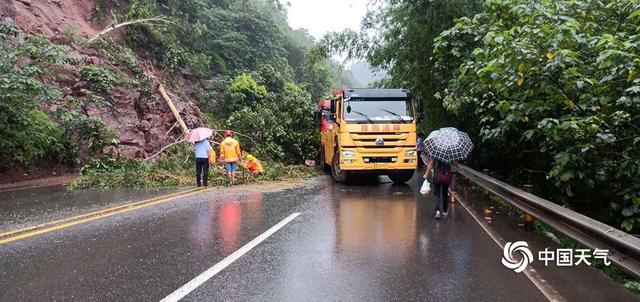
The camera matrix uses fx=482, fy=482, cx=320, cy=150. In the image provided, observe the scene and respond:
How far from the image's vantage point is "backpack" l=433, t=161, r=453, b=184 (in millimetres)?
8695

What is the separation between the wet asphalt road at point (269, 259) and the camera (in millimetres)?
4656

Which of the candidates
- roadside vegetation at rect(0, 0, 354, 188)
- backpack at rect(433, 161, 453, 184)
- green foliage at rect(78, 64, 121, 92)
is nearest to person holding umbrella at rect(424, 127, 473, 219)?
backpack at rect(433, 161, 453, 184)

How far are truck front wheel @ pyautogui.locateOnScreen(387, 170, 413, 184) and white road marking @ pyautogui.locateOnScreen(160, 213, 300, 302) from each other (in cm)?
730

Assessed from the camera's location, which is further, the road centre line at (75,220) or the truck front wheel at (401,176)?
the truck front wheel at (401,176)

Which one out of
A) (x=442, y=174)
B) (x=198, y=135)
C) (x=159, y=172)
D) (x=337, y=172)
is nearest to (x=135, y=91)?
(x=159, y=172)

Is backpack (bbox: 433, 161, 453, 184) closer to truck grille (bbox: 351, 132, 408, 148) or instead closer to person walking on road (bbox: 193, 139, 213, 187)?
truck grille (bbox: 351, 132, 408, 148)

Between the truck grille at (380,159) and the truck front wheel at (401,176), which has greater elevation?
the truck grille at (380,159)

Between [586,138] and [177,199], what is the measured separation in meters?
8.24

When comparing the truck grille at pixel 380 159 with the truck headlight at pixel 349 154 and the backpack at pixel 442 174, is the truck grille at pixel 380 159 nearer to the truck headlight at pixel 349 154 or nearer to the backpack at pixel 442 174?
the truck headlight at pixel 349 154

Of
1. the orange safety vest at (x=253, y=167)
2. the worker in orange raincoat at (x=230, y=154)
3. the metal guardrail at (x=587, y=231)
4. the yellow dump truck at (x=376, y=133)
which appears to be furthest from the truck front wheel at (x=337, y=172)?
the metal guardrail at (x=587, y=231)

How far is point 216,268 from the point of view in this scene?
5430 millimetres

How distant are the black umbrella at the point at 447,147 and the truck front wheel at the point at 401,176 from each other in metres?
5.54

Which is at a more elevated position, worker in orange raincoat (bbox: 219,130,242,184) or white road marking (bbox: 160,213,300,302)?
worker in orange raincoat (bbox: 219,130,242,184)

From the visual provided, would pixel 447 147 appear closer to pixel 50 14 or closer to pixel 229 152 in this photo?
pixel 229 152
